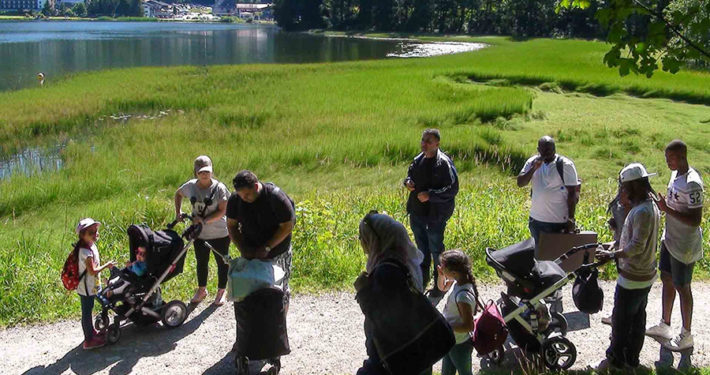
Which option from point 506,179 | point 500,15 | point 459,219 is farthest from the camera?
point 500,15

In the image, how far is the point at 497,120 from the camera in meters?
19.2

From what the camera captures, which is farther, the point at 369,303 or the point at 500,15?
the point at 500,15

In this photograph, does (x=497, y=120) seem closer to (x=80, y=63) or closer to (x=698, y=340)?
(x=698, y=340)

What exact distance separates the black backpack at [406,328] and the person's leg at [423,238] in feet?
10.6

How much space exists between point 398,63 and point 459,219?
3207 cm

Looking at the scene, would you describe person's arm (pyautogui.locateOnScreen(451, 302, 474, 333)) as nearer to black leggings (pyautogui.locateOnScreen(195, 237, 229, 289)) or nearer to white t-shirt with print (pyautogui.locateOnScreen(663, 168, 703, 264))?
white t-shirt with print (pyautogui.locateOnScreen(663, 168, 703, 264))

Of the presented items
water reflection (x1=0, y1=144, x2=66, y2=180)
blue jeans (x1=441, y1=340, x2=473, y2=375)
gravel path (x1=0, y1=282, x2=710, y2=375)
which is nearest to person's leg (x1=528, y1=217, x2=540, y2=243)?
gravel path (x1=0, y1=282, x2=710, y2=375)

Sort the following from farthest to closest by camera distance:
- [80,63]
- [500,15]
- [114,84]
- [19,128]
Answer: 1. [500,15]
2. [80,63]
3. [114,84]
4. [19,128]

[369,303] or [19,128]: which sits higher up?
[369,303]

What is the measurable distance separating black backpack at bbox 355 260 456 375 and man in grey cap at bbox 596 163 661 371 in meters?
1.87

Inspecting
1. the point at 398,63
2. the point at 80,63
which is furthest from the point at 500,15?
the point at 80,63

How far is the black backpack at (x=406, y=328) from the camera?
12.0 ft

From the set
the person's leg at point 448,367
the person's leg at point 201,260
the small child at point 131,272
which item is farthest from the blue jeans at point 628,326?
the small child at point 131,272

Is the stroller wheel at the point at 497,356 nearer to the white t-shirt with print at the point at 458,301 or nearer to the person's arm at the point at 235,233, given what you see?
the white t-shirt with print at the point at 458,301
